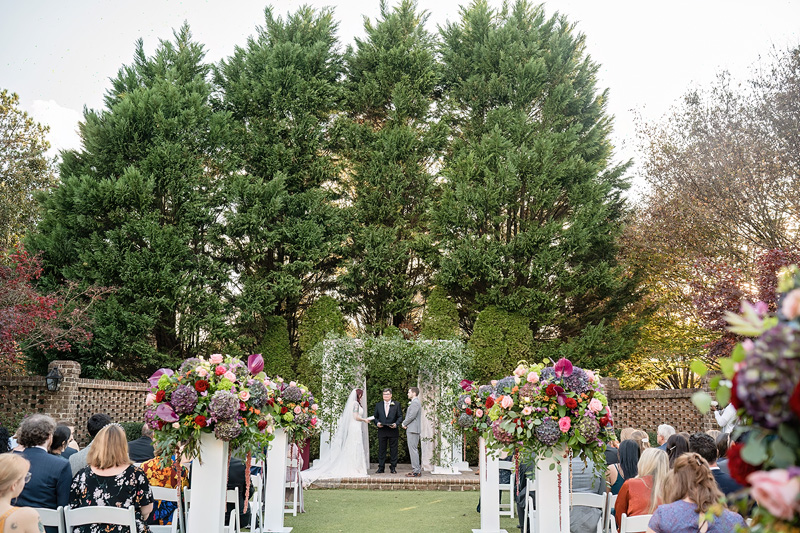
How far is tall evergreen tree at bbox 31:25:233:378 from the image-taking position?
55.6ft

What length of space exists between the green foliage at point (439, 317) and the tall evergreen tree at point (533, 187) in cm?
42

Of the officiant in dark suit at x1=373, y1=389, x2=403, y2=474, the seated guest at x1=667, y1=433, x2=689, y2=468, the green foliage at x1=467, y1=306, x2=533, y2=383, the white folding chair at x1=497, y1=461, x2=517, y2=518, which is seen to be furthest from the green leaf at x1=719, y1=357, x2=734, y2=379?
the green foliage at x1=467, y1=306, x2=533, y2=383

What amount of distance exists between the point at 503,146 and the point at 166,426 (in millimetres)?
15710

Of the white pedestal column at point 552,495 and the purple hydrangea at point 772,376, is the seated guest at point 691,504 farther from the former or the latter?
the purple hydrangea at point 772,376

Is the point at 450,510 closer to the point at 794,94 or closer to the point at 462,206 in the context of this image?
the point at 462,206

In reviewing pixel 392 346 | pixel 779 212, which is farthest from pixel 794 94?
pixel 392 346

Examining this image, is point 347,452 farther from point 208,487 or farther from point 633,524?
point 633,524

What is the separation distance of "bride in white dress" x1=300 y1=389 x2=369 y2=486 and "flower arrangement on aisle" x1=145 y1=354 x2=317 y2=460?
337 inches

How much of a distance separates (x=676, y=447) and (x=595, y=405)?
2.70 feet

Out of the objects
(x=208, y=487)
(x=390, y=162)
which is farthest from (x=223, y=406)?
(x=390, y=162)

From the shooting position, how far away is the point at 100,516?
4.15 meters

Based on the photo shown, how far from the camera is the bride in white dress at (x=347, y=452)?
13.8m

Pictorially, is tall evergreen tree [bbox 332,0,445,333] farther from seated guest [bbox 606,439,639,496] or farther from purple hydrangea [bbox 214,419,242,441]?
purple hydrangea [bbox 214,419,242,441]

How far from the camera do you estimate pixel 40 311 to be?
1373cm
